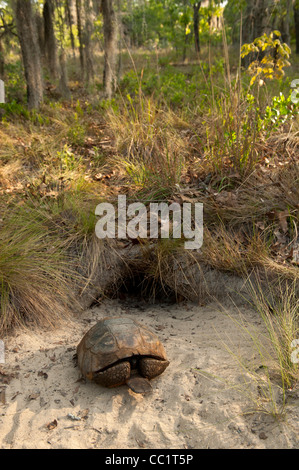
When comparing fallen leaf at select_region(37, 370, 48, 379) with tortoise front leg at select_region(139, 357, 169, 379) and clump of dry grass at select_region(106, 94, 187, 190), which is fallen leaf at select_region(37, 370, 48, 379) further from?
clump of dry grass at select_region(106, 94, 187, 190)

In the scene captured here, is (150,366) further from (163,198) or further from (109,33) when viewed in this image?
(109,33)

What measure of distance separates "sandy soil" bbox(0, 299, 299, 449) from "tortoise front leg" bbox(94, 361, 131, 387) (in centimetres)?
14

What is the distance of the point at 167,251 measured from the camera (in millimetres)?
4055

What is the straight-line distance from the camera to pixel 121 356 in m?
2.70

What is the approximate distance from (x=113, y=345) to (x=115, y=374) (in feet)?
0.65

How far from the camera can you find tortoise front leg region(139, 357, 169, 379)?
278 centimetres

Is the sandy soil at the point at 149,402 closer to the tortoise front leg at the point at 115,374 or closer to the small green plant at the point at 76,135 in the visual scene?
the tortoise front leg at the point at 115,374

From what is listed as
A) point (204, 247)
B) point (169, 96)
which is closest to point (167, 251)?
point (204, 247)

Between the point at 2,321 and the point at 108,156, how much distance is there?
311 centimetres

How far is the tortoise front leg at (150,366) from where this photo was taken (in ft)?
9.12

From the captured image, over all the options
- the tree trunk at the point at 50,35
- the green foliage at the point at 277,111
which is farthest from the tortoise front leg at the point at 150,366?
the tree trunk at the point at 50,35

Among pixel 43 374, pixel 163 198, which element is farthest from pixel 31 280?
pixel 163 198

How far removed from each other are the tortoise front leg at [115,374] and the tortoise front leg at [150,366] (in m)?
0.12
